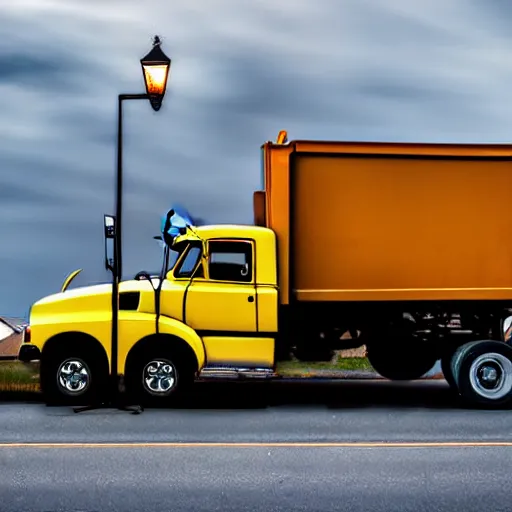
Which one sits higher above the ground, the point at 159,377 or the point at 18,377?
the point at 159,377

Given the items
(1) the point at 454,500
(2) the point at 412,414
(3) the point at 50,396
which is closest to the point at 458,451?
(1) the point at 454,500

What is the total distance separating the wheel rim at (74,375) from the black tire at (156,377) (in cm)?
53

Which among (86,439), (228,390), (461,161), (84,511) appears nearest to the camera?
(84,511)

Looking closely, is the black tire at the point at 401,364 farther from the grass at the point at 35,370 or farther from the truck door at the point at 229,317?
the truck door at the point at 229,317

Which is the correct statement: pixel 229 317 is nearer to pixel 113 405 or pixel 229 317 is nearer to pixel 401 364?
pixel 113 405

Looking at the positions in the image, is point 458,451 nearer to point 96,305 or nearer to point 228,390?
point 96,305

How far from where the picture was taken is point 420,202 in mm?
13039

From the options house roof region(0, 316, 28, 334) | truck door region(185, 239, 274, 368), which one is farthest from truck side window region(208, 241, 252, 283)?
house roof region(0, 316, 28, 334)

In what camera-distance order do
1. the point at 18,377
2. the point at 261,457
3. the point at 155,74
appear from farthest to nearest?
the point at 18,377
the point at 155,74
the point at 261,457

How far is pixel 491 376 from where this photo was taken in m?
12.9

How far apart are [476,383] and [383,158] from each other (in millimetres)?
3085

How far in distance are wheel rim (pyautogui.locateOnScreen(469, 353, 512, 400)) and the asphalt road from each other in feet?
1.12

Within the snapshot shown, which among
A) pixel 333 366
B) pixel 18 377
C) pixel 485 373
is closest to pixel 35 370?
pixel 18 377

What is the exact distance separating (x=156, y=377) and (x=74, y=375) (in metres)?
1.02
